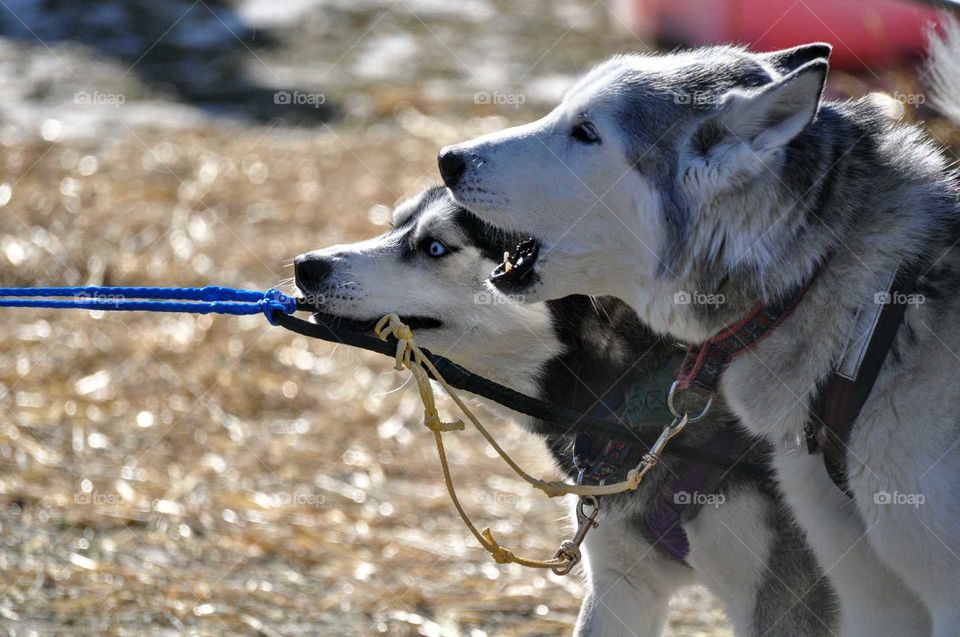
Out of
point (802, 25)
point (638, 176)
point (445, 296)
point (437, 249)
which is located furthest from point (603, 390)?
point (802, 25)

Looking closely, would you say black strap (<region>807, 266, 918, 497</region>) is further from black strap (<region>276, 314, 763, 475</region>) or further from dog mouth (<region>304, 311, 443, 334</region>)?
A: dog mouth (<region>304, 311, 443, 334</region>)

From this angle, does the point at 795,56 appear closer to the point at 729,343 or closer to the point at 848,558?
the point at 729,343

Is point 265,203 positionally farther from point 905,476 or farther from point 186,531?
point 905,476

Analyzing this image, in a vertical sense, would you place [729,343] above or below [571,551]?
above

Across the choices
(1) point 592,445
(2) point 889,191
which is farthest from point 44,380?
(2) point 889,191

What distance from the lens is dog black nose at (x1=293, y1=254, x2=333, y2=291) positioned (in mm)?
3451

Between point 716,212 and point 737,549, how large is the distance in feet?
3.03

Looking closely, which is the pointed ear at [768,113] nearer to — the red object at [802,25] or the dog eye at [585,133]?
the dog eye at [585,133]

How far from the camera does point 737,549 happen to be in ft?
10.3

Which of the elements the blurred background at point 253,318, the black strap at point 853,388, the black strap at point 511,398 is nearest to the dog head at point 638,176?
the black strap at point 853,388

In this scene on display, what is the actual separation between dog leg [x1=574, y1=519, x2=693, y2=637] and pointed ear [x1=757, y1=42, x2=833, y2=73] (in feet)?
4.19

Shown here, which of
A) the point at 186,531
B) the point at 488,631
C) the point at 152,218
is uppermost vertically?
the point at 152,218

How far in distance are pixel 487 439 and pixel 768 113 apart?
114 cm

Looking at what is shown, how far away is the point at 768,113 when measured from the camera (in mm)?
2678
